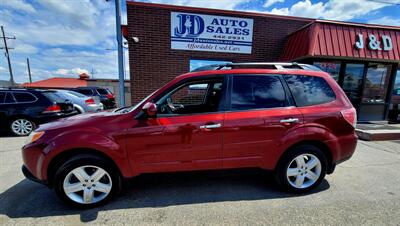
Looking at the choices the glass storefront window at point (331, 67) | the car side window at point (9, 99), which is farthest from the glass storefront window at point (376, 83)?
the car side window at point (9, 99)

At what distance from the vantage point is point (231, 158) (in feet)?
8.96

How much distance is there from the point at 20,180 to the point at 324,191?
4828 millimetres

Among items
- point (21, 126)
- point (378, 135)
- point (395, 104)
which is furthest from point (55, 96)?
point (395, 104)

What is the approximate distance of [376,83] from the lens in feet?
25.8

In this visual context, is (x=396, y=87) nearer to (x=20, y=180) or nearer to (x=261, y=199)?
(x=261, y=199)

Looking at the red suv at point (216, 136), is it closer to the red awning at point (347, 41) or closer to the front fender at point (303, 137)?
the front fender at point (303, 137)

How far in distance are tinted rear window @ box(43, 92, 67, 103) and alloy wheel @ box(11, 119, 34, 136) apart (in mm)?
956

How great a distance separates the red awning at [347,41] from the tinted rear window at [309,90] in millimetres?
4133

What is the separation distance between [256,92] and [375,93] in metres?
8.15

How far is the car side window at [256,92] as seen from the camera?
2723 millimetres

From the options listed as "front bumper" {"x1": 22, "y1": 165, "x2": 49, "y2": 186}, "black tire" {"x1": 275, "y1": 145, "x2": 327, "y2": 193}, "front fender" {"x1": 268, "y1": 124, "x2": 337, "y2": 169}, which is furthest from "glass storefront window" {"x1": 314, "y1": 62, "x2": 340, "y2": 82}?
"front bumper" {"x1": 22, "y1": 165, "x2": 49, "y2": 186}

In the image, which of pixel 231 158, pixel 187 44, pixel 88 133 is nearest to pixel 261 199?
pixel 231 158

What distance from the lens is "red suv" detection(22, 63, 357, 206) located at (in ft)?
8.04

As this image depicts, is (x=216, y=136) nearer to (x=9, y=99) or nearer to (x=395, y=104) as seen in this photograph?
(x=9, y=99)
